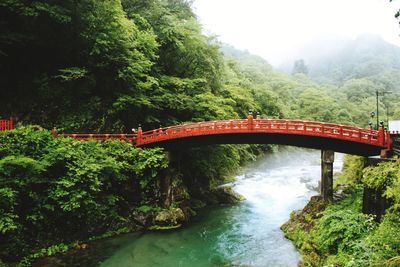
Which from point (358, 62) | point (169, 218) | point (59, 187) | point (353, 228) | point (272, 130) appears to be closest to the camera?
point (353, 228)

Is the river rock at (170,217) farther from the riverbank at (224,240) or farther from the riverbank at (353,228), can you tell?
the riverbank at (353,228)

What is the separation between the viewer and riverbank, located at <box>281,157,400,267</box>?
11406 mm

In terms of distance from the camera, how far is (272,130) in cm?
1966

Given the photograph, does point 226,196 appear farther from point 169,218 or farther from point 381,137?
point 381,137

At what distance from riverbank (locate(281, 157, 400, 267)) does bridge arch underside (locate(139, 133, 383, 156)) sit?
1.33m

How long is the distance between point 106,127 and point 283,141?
13.1 m

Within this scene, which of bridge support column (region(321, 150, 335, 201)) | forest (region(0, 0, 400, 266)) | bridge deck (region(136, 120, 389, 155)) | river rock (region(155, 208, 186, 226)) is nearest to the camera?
forest (region(0, 0, 400, 266))

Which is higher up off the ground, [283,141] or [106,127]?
[106,127]

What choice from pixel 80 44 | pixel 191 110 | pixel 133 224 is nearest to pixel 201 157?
pixel 191 110

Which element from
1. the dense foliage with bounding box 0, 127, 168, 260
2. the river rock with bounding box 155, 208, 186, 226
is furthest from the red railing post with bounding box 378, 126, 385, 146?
the river rock with bounding box 155, 208, 186, 226

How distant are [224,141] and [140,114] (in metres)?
7.49

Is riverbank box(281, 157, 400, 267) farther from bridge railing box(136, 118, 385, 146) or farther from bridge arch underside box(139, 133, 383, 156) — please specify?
bridge railing box(136, 118, 385, 146)

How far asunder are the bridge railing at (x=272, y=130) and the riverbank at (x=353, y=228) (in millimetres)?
2368

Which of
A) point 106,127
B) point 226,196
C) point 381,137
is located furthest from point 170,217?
point 381,137
